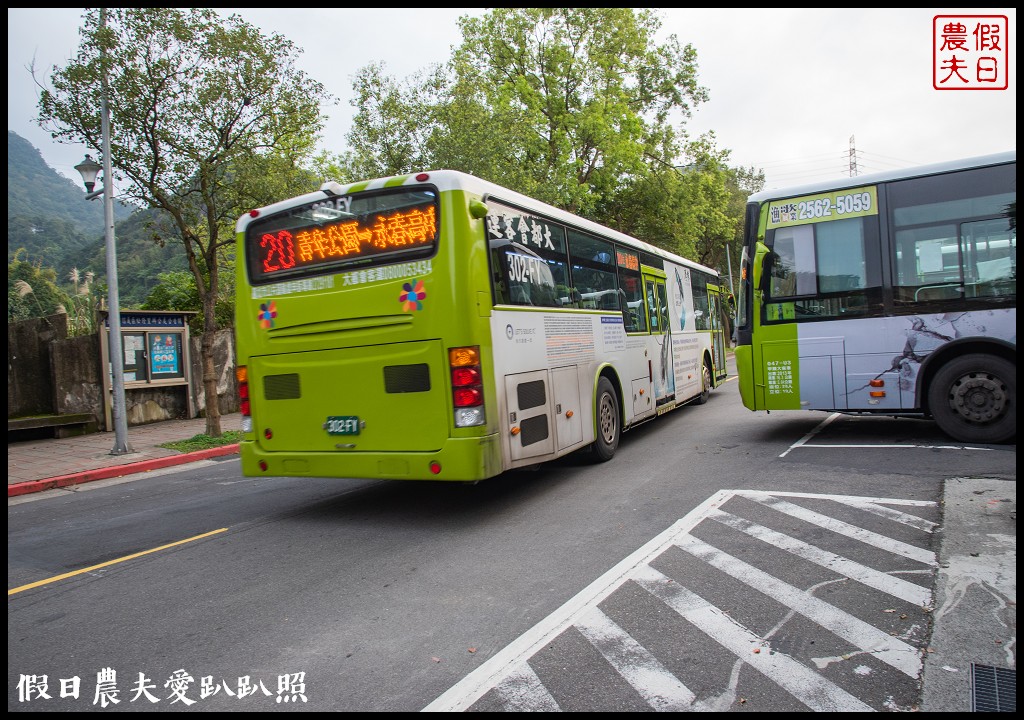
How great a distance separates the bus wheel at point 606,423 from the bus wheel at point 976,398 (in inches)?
153

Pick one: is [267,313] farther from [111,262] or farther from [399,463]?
[111,262]

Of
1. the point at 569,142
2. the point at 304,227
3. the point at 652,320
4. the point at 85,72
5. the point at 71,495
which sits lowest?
the point at 71,495

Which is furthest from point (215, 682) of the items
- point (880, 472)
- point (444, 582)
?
point (880, 472)

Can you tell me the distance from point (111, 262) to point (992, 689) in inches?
517

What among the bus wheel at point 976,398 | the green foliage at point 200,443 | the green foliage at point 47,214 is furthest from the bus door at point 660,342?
the green foliage at point 47,214

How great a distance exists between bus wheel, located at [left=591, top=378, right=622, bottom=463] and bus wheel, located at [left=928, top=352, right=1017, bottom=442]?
3881 mm

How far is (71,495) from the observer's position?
904 cm

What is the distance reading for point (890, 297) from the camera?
8336 millimetres

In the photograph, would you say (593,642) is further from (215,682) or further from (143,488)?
(143,488)

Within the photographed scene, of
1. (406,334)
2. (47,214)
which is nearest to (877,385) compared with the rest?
(406,334)

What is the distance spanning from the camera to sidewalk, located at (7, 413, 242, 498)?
9789mm

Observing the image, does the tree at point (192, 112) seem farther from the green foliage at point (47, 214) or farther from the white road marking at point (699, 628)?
the green foliage at point (47, 214)

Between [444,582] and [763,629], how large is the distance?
2.07 m

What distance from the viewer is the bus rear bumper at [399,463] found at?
18.9ft
